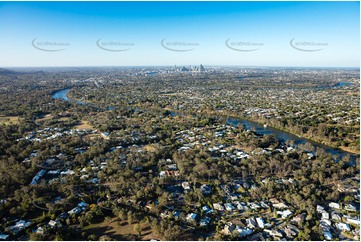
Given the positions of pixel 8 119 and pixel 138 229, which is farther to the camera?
pixel 8 119

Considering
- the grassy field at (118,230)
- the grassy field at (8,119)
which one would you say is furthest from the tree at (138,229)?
the grassy field at (8,119)

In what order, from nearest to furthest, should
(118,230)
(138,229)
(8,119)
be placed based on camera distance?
(138,229)
(118,230)
(8,119)

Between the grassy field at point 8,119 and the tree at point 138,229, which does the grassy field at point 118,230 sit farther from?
the grassy field at point 8,119

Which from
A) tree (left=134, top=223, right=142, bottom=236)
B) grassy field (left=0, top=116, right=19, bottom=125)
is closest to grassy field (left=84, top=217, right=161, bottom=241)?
tree (left=134, top=223, right=142, bottom=236)

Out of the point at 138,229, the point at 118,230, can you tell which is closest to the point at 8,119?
the point at 118,230

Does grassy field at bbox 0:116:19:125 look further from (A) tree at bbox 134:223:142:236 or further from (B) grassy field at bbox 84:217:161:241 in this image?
(A) tree at bbox 134:223:142:236

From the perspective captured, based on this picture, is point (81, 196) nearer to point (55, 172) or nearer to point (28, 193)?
point (28, 193)

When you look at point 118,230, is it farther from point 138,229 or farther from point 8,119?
point 8,119

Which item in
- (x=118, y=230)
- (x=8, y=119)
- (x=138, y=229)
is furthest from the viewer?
(x=8, y=119)

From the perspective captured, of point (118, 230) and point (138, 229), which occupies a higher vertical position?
point (138, 229)
